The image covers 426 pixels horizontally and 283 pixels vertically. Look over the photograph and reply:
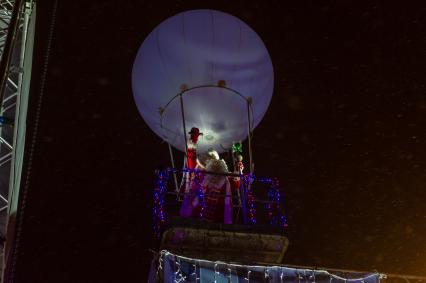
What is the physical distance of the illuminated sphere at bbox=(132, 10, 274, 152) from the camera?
31.0 ft

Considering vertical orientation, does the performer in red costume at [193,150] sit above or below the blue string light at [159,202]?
above

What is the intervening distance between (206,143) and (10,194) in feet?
13.2


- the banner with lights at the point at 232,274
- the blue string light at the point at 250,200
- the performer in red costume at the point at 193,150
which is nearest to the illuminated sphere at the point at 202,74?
the performer in red costume at the point at 193,150

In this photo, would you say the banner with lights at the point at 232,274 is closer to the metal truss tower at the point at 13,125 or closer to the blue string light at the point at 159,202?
the blue string light at the point at 159,202

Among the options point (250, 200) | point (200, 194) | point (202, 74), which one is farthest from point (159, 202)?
point (202, 74)

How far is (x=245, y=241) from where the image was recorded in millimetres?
8617

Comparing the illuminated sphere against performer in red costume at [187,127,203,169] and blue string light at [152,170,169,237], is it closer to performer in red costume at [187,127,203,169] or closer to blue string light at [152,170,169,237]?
performer in red costume at [187,127,203,169]

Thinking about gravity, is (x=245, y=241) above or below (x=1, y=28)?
below

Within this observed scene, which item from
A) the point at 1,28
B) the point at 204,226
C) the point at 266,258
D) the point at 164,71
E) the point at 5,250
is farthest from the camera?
the point at 164,71

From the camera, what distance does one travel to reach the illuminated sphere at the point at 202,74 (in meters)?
9.45

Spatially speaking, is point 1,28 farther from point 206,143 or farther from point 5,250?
point 206,143

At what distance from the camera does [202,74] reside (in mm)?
9484

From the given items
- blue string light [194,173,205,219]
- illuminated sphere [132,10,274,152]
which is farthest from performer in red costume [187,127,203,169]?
blue string light [194,173,205,219]

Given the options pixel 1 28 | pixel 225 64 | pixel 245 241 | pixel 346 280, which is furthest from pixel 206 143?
pixel 1 28
